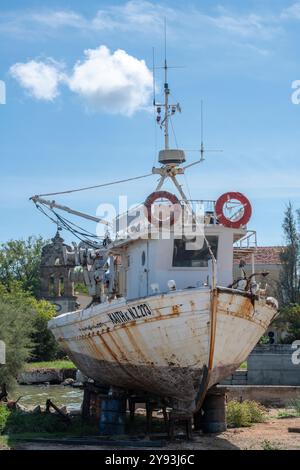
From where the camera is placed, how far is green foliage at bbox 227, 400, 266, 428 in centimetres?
1944

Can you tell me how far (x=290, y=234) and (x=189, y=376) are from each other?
27390 millimetres

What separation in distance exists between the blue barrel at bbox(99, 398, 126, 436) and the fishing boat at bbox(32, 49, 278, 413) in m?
0.65

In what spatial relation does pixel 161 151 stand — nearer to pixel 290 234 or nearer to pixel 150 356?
pixel 150 356

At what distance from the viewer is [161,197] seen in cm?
1845

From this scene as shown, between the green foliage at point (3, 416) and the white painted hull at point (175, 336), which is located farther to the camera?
the green foliage at point (3, 416)

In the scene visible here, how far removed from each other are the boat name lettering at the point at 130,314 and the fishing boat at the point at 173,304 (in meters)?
0.03

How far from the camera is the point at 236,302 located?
1593 cm

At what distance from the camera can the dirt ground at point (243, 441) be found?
50.6 ft

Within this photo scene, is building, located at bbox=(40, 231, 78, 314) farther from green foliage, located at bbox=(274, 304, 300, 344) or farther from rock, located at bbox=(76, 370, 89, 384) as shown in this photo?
green foliage, located at bbox=(274, 304, 300, 344)

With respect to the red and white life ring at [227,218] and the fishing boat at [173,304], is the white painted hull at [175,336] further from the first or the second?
the red and white life ring at [227,218]

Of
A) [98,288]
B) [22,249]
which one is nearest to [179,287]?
[98,288]

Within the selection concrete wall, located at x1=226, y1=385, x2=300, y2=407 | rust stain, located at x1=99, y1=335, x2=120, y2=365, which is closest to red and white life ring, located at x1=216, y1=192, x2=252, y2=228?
rust stain, located at x1=99, y1=335, x2=120, y2=365

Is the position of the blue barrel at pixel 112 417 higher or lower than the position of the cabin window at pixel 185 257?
lower

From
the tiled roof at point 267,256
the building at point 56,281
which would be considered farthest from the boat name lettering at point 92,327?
the tiled roof at point 267,256
